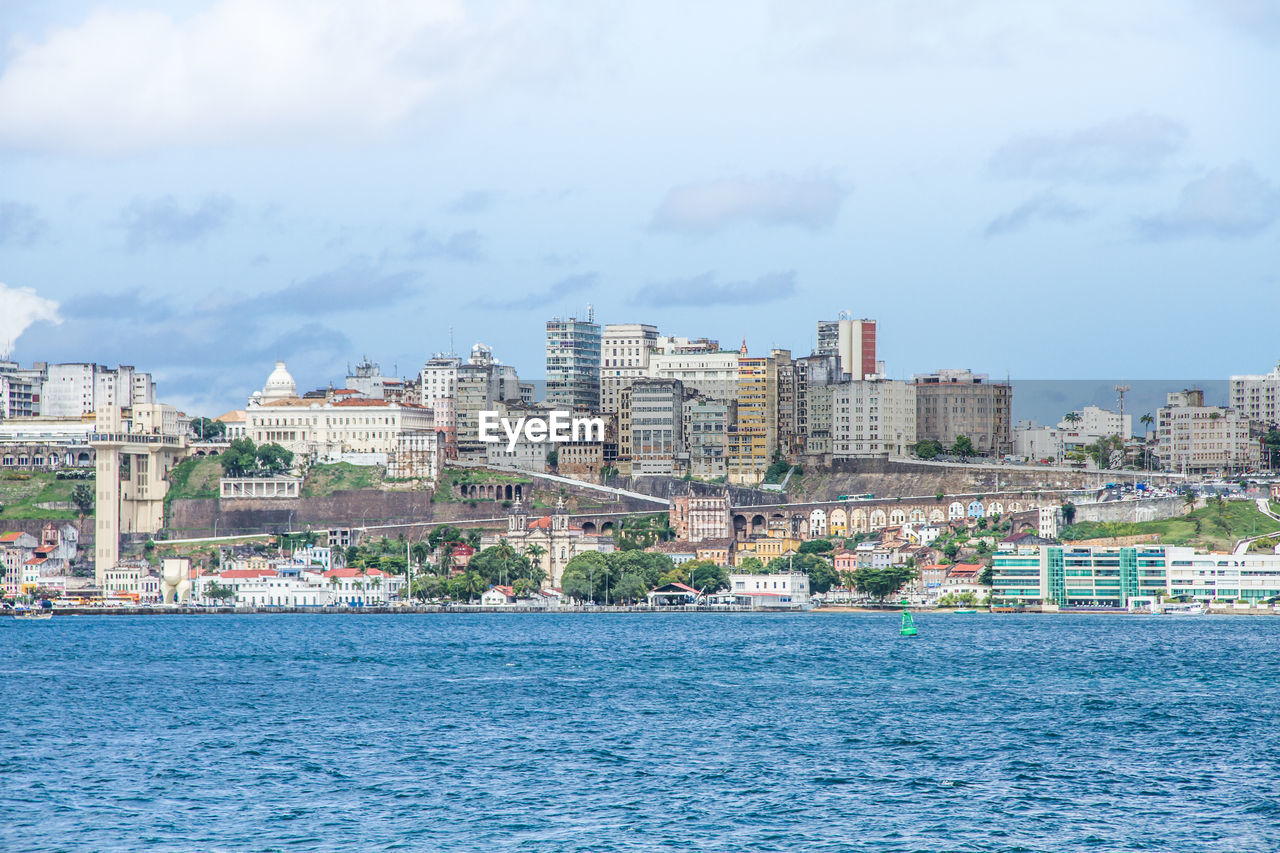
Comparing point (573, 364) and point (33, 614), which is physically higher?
point (573, 364)

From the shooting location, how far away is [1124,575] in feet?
408

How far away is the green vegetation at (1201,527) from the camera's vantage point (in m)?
Answer: 128

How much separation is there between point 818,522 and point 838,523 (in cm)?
165

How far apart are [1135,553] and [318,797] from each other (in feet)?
301

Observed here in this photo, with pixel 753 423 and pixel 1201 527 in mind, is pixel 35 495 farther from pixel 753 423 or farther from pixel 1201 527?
pixel 1201 527

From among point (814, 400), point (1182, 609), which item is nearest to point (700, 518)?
point (814, 400)

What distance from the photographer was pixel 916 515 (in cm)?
15025

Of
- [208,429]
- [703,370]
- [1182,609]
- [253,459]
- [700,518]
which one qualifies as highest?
[703,370]

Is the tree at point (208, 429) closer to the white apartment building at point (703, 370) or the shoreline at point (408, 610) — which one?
the shoreline at point (408, 610)

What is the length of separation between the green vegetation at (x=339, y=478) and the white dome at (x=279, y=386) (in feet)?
56.8

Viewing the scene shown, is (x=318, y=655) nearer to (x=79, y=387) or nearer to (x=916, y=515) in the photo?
(x=916, y=515)

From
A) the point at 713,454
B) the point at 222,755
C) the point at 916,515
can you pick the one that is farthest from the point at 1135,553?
the point at 222,755

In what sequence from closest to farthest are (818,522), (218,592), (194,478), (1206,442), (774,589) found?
(774,589) < (218,592) < (818,522) < (194,478) < (1206,442)

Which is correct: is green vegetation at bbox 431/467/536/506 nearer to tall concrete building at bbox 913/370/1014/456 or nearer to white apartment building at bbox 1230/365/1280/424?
tall concrete building at bbox 913/370/1014/456
